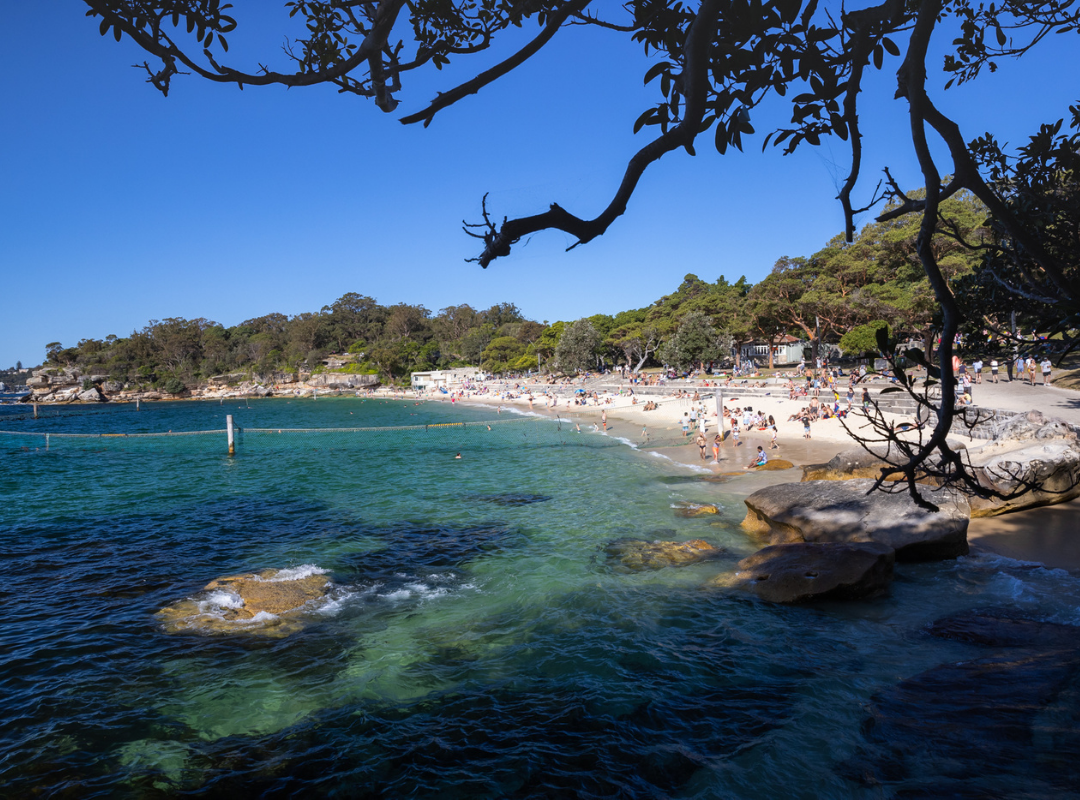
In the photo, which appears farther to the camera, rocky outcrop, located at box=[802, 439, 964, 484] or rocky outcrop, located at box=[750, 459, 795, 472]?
rocky outcrop, located at box=[750, 459, 795, 472]

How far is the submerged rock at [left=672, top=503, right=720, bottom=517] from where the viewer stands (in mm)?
17172

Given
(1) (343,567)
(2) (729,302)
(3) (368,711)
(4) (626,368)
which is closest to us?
(3) (368,711)

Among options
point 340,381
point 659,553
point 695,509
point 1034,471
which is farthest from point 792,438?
point 340,381

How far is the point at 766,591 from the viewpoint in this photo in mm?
10867

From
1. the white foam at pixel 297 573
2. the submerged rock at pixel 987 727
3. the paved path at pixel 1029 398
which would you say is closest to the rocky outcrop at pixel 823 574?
the submerged rock at pixel 987 727

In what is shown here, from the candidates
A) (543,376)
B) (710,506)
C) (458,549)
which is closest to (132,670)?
(458,549)

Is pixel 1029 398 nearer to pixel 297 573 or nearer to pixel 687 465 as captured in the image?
pixel 687 465

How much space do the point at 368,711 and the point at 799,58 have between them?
8.55 m

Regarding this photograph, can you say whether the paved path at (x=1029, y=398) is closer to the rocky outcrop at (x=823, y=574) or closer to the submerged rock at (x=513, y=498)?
the rocky outcrop at (x=823, y=574)

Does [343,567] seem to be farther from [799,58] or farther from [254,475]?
[254,475]

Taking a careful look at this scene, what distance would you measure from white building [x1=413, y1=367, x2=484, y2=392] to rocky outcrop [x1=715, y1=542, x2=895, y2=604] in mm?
82603

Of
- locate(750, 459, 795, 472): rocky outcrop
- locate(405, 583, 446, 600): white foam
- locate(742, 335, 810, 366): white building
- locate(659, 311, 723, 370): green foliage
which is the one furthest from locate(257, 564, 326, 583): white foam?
locate(742, 335, 810, 366): white building

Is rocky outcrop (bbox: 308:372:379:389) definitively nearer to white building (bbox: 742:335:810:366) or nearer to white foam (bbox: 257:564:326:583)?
white building (bbox: 742:335:810:366)

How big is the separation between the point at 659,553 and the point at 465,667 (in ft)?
19.7
